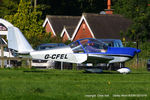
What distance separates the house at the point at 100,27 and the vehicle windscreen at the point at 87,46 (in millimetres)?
32381

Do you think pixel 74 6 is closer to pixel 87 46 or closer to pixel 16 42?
pixel 16 42

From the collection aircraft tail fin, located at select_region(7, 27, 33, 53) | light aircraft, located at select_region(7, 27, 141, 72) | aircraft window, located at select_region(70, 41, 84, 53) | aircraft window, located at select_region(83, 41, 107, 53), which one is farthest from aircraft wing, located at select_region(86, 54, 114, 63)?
aircraft tail fin, located at select_region(7, 27, 33, 53)

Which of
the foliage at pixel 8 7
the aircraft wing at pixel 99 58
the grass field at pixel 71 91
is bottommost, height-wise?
the grass field at pixel 71 91

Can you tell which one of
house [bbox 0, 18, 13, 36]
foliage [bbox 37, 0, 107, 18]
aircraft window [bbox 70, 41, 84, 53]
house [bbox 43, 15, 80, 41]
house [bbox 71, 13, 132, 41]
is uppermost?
foliage [bbox 37, 0, 107, 18]

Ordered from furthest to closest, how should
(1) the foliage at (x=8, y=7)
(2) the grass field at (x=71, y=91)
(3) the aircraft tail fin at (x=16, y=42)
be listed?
(1) the foliage at (x=8, y=7)
(3) the aircraft tail fin at (x=16, y=42)
(2) the grass field at (x=71, y=91)

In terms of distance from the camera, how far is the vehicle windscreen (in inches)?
898

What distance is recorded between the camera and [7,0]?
72438 millimetres

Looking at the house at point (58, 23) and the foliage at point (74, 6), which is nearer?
the house at point (58, 23)

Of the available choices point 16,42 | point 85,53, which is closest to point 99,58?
point 85,53

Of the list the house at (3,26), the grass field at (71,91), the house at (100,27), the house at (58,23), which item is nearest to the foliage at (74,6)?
the house at (58,23)

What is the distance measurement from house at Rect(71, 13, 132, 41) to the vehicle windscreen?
106 ft

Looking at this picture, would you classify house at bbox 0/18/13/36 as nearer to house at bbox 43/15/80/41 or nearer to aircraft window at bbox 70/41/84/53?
aircraft window at bbox 70/41/84/53

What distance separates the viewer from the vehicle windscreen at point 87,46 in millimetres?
22797

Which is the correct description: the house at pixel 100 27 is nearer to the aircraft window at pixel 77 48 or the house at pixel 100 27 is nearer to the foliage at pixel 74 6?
the foliage at pixel 74 6
